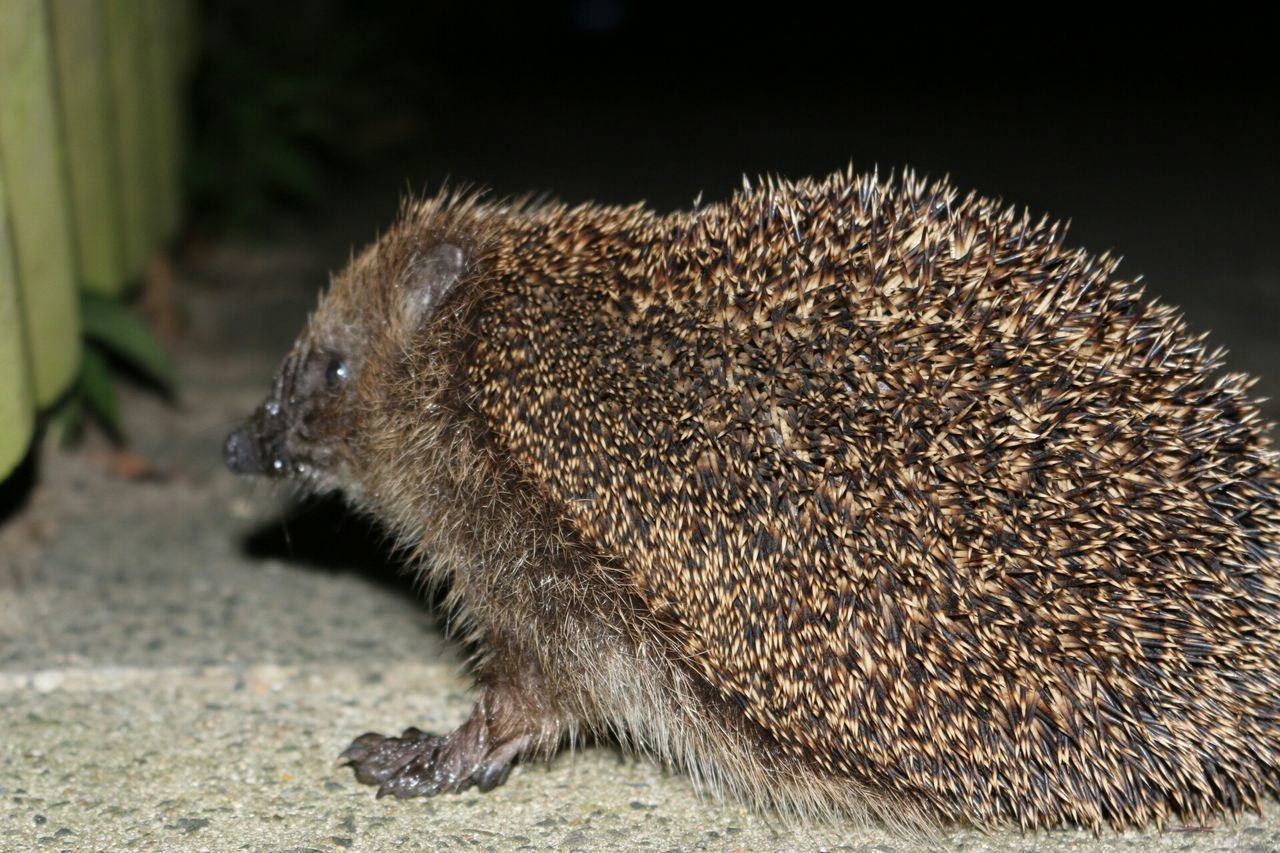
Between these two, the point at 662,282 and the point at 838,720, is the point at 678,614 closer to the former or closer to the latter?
the point at 838,720

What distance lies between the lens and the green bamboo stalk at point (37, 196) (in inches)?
173

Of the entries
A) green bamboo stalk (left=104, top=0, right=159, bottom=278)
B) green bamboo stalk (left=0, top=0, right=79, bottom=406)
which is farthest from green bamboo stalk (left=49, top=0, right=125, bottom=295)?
green bamboo stalk (left=0, top=0, right=79, bottom=406)

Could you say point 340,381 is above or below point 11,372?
above

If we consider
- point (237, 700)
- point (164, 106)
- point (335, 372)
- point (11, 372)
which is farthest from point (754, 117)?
point (237, 700)

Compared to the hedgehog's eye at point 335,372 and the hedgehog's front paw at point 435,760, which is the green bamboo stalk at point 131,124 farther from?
the hedgehog's front paw at point 435,760

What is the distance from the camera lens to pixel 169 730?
4.01 meters

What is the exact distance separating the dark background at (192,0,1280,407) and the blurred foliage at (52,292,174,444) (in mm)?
2914

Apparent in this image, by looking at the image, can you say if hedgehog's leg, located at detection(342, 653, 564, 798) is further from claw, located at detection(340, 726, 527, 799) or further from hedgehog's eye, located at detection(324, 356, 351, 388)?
hedgehog's eye, located at detection(324, 356, 351, 388)

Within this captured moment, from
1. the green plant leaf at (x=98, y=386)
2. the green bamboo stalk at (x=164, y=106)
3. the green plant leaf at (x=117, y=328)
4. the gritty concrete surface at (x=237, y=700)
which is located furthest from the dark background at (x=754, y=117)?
the gritty concrete surface at (x=237, y=700)

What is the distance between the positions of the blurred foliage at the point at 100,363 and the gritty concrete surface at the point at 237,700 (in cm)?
16

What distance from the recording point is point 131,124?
6.48 meters

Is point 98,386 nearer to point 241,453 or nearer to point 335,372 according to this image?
point 241,453

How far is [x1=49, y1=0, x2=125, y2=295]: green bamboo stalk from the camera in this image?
17.8ft

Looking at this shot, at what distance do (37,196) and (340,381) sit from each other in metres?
1.33
